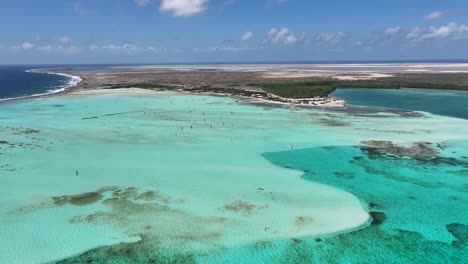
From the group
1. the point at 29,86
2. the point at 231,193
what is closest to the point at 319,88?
the point at 231,193

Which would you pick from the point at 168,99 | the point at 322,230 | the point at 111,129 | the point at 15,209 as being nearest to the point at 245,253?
the point at 322,230

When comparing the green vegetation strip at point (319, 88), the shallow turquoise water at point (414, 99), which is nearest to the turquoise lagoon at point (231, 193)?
the shallow turquoise water at point (414, 99)

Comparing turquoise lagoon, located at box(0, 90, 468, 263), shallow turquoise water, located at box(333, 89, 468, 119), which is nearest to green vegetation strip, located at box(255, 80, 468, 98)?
shallow turquoise water, located at box(333, 89, 468, 119)

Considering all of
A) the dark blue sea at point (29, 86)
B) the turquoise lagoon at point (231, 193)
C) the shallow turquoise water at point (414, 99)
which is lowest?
the turquoise lagoon at point (231, 193)

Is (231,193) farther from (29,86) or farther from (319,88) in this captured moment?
(29,86)

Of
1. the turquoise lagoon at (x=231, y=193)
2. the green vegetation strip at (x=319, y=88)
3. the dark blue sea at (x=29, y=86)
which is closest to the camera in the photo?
the turquoise lagoon at (x=231, y=193)

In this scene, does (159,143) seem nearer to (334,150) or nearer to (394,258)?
(334,150)

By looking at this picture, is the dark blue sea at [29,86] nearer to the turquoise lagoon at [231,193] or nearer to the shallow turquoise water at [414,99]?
the turquoise lagoon at [231,193]
